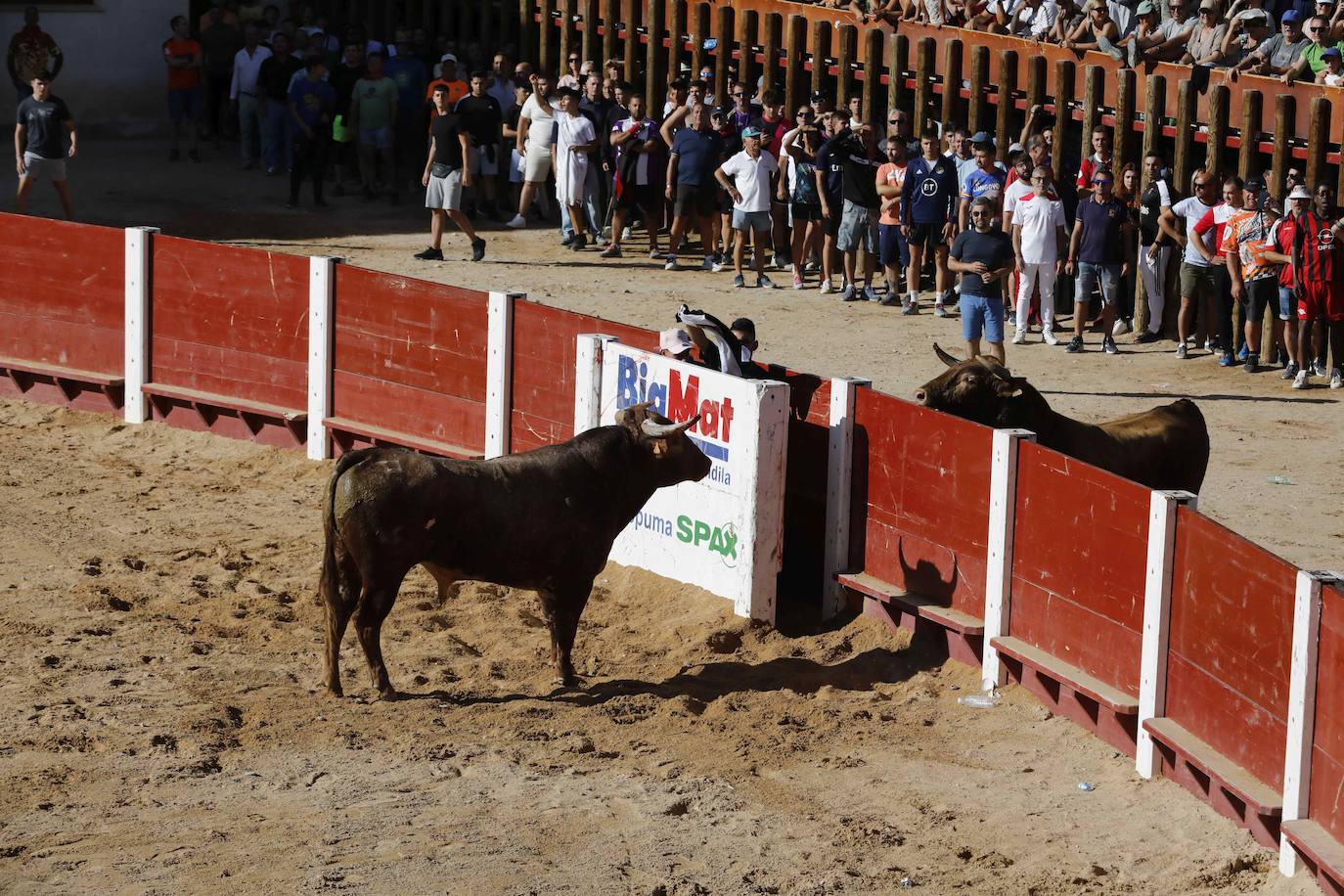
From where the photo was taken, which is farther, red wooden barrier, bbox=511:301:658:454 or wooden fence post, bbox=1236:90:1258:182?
wooden fence post, bbox=1236:90:1258:182

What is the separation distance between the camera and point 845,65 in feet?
67.7

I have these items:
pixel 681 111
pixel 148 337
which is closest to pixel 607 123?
pixel 681 111

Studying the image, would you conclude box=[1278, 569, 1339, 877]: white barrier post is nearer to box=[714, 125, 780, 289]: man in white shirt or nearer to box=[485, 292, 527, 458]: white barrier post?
box=[485, 292, 527, 458]: white barrier post

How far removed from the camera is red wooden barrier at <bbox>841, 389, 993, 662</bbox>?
10.4 m

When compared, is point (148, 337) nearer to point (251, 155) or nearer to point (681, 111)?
point (681, 111)

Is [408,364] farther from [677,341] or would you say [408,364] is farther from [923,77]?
[923,77]

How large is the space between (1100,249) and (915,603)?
24.1 ft

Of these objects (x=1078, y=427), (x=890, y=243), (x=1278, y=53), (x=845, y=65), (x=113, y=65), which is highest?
(x=1278, y=53)

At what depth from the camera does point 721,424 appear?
35.9 feet

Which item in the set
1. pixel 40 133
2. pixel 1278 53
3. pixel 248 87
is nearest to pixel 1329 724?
pixel 1278 53

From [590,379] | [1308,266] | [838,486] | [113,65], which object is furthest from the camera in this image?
[113,65]

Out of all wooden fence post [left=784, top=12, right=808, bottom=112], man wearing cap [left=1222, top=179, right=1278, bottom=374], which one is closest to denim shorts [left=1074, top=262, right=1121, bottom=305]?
man wearing cap [left=1222, top=179, right=1278, bottom=374]

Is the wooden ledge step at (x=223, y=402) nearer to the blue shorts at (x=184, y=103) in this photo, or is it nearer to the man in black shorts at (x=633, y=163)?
the man in black shorts at (x=633, y=163)

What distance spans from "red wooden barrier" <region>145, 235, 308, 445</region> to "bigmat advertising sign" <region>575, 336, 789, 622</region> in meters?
3.51
